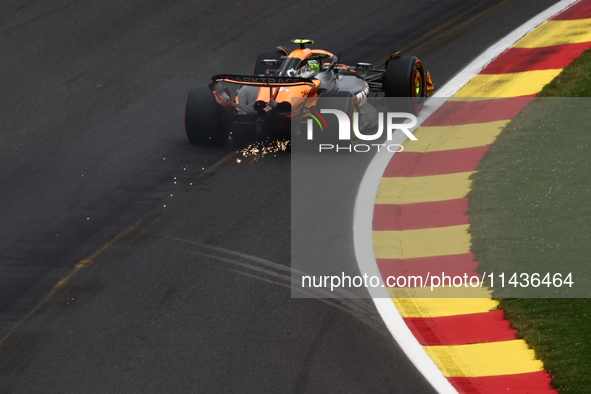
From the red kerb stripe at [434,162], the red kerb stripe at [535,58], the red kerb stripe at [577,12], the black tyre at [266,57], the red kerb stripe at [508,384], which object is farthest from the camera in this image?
the red kerb stripe at [577,12]

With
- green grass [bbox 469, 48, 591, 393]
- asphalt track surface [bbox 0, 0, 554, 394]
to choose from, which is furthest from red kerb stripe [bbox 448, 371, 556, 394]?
asphalt track surface [bbox 0, 0, 554, 394]

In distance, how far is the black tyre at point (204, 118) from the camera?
11.3 meters

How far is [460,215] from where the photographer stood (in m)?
9.35

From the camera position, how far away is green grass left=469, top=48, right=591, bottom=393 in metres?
6.91

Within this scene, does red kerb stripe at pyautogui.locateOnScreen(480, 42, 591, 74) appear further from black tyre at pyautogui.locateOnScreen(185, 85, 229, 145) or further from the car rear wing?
black tyre at pyautogui.locateOnScreen(185, 85, 229, 145)

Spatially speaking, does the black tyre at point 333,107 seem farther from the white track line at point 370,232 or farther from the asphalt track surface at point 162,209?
the white track line at point 370,232

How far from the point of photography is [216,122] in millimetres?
11414

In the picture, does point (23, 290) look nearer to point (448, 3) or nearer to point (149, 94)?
point (149, 94)

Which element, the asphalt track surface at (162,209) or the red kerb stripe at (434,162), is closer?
the asphalt track surface at (162,209)

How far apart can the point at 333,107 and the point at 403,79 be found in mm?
1694


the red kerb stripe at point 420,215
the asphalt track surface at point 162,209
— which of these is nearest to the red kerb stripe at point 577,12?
the asphalt track surface at point 162,209

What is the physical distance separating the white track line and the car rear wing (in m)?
1.57

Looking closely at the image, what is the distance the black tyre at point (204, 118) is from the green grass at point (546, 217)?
152 inches

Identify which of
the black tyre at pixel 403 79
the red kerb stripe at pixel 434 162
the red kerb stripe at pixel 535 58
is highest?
the black tyre at pixel 403 79
